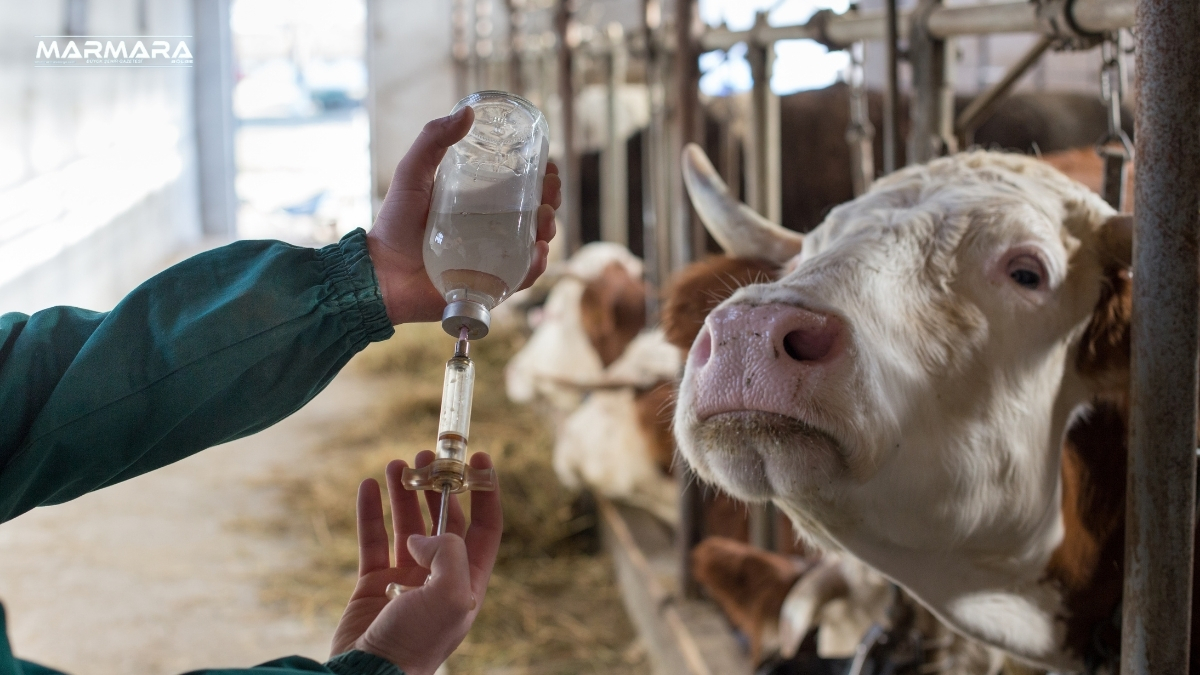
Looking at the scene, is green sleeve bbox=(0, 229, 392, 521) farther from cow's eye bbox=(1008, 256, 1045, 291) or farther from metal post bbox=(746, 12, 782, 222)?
metal post bbox=(746, 12, 782, 222)

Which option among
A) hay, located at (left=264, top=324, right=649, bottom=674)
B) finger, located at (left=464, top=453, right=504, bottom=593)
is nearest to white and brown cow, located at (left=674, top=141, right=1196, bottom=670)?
finger, located at (left=464, top=453, right=504, bottom=593)

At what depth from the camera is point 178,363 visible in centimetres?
97

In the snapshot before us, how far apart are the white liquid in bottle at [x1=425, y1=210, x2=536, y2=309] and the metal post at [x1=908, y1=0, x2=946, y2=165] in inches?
44.8

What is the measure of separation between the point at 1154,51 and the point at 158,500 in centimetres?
461

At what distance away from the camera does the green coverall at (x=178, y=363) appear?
93 cm

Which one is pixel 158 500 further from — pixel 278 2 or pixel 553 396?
pixel 278 2

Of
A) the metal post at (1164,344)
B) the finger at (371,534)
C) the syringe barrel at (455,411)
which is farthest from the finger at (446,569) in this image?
the metal post at (1164,344)

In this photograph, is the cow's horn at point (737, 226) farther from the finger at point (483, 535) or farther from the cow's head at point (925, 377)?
the finger at point (483, 535)

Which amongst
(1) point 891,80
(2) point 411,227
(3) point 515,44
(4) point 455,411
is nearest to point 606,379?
(1) point 891,80

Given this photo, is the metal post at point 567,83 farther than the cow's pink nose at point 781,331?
Yes

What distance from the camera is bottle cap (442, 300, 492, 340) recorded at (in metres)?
1.04

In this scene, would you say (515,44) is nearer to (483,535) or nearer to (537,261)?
(537,261)

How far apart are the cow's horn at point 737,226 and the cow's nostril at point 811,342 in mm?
567

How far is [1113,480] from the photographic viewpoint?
5.11ft
